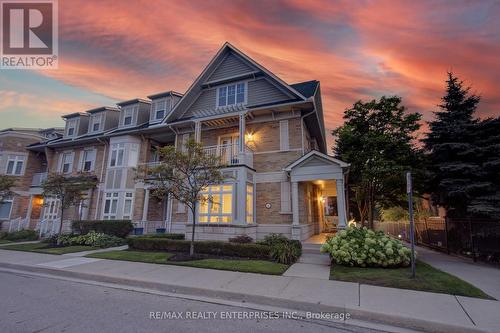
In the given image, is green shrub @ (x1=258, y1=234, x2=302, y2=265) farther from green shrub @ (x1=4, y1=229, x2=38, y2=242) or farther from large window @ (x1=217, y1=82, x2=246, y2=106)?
green shrub @ (x1=4, y1=229, x2=38, y2=242)

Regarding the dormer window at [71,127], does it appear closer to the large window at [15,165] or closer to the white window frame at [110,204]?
the large window at [15,165]

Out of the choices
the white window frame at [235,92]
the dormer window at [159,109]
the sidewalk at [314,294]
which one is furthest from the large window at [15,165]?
the white window frame at [235,92]

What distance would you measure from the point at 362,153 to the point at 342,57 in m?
5.59

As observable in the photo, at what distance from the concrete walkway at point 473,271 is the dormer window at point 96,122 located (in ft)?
86.3

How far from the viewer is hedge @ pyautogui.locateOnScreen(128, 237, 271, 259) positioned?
9.64 meters

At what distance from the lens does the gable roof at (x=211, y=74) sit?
1465cm

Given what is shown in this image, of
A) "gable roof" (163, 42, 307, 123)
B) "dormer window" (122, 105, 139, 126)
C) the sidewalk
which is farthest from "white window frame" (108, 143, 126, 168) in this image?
the sidewalk

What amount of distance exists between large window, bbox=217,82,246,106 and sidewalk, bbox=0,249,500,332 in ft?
36.3

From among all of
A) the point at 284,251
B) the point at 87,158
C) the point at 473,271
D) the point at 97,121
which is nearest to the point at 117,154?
the point at 87,158

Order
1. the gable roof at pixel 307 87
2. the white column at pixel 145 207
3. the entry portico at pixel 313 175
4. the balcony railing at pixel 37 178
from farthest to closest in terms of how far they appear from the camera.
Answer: the balcony railing at pixel 37 178 → the white column at pixel 145 207 → the gable roof at pixel 307 87 → the entry portico at pixel 313 175

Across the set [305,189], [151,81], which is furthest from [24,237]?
[305,189]

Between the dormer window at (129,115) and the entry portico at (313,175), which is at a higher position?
the dormer window at (129,115)

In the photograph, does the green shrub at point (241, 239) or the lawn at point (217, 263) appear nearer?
the lawn at point (217, 263)

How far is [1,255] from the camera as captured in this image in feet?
37.5
